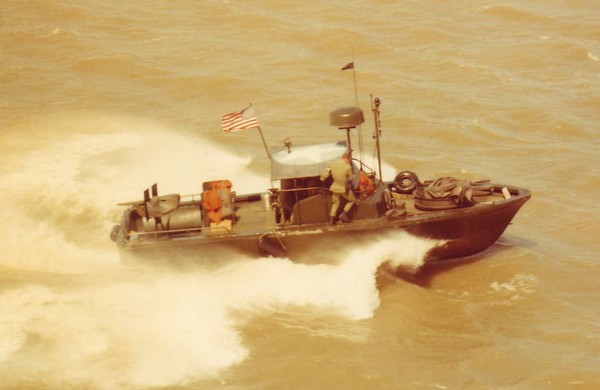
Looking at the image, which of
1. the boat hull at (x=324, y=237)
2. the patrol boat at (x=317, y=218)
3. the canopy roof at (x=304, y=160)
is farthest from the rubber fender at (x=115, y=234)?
the canopy roof at (x=304, y=160)

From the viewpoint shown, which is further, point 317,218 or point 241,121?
point 241,121

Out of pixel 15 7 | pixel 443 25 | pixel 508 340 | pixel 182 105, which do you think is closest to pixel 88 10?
pixel 15 7

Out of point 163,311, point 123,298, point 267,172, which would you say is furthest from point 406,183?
point 267,172

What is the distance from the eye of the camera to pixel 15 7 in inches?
1296

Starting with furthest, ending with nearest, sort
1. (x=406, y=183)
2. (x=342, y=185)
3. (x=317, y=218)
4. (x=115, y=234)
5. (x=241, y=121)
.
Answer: (x=406, y=183) → (x=115, y=234) → (x=241, y=121) → (x=317, y=218) → (x=342, y=185)

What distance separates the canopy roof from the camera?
13977mm

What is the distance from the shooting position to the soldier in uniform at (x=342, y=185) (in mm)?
13594

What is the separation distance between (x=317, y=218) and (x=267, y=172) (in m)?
6.23

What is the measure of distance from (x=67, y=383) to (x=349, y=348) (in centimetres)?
394

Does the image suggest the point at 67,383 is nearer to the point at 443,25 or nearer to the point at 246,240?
the point at 246,240

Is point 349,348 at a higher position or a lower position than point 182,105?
lower

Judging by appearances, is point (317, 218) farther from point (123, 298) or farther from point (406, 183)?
point (123, 298)

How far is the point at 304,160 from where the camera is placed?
14242mm

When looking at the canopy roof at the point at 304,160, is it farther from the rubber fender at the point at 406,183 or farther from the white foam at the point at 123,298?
the white foam at the point at 123,298
